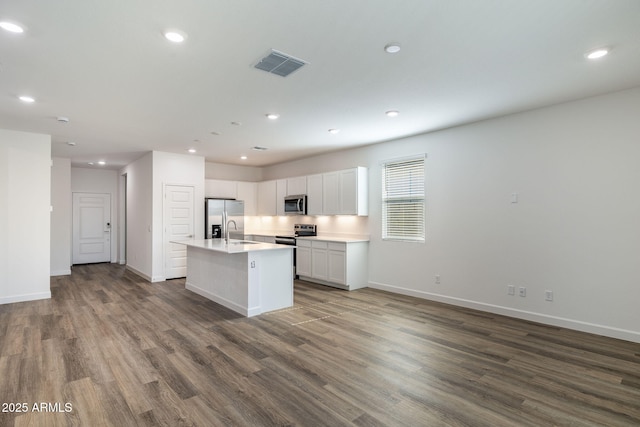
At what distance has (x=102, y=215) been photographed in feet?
31.5

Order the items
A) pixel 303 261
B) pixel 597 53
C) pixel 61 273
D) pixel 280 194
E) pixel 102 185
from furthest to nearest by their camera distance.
Result: pixel 102 185 → pixel 280 194 → pixel 61 273 → pixel 303 261 → pixel 597 53

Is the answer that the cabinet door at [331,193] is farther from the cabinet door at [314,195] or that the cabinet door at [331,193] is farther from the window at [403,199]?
the window at [403,199]

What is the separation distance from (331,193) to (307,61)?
393 cm

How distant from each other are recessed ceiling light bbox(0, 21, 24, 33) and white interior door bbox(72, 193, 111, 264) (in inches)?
320

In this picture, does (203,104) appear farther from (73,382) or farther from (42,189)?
(42,189)

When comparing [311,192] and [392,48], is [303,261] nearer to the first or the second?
[311,192]

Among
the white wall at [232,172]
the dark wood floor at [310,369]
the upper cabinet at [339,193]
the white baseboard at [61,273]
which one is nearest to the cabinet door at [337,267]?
the upper cabinet at [339,193]

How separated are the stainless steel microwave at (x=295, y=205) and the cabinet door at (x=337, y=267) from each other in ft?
4.71

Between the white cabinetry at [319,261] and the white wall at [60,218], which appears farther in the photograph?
the white wall at [60,218]

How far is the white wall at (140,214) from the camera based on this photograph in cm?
703

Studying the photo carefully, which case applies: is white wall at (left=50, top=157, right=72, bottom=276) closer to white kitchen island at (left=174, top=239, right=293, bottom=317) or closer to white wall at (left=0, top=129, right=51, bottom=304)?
white wall at (left=0, top=129, right=51, bottom=304)

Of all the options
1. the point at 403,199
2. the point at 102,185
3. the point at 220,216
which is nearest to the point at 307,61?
the point at 403,199

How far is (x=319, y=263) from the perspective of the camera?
6.54 metres

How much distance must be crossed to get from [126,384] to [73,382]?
1.49ft
